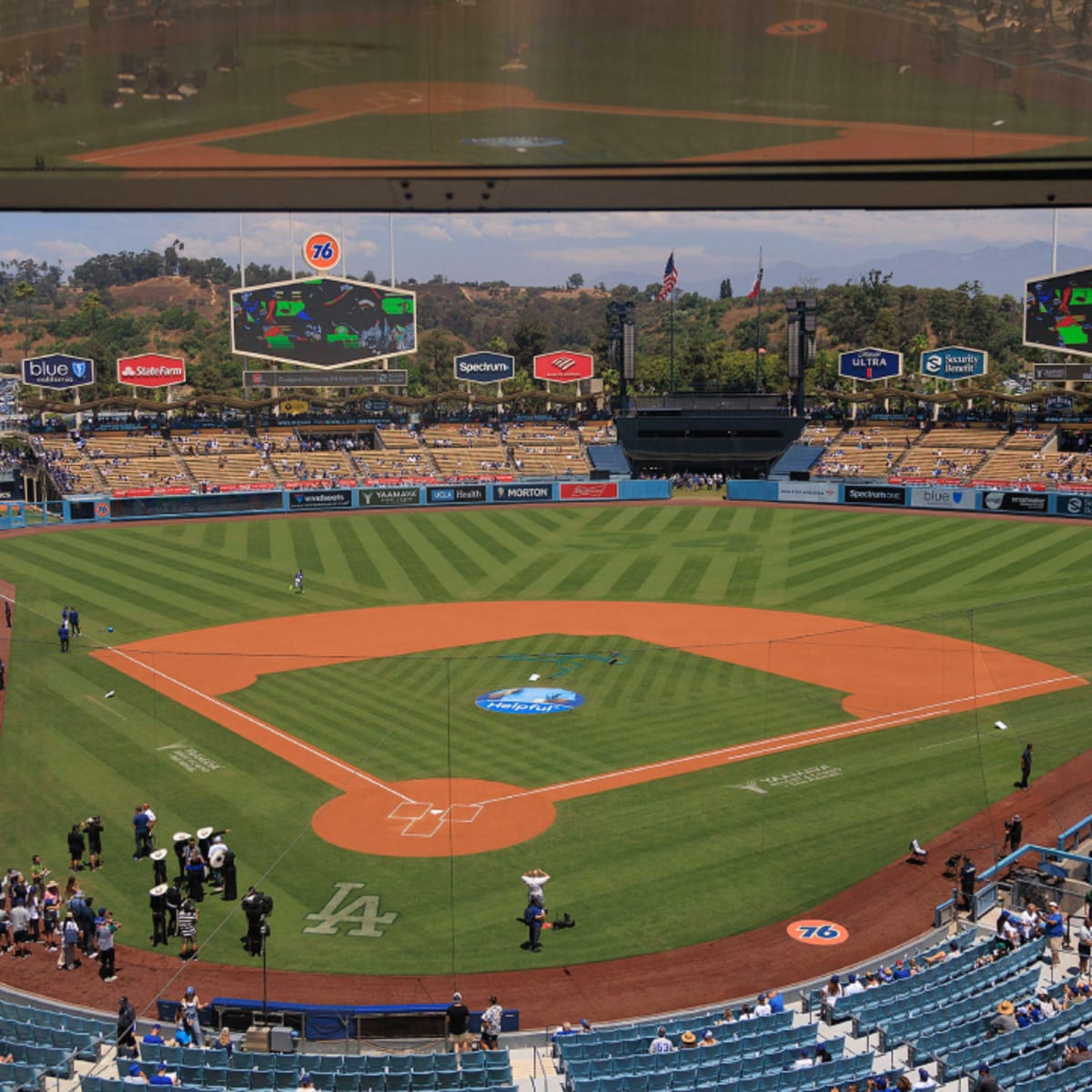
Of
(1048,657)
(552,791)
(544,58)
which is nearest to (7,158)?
Result: (544,58)

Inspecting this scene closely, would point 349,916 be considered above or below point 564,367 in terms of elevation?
below

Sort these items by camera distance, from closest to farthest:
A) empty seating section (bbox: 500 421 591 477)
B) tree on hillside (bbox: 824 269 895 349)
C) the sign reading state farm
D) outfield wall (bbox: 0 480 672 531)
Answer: outfield wall (bbox: 0 480 672 531) < empty seating section (bbox: 500 421 591 477) < the sign reading state farm < tree on hillside (bbox: 824 269 895 349)

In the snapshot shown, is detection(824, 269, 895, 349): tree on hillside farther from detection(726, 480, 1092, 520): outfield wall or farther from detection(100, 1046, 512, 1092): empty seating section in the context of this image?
detection(100, 1046, 512, 1092): empty seating section

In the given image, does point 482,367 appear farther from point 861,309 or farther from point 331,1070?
point 861,309

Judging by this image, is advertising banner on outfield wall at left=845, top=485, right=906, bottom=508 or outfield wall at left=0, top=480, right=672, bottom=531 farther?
advertising banner on outfield wall at left=845, top=485, right=906, bottom=508

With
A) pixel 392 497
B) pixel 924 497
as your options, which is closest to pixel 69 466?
pixel 392 497

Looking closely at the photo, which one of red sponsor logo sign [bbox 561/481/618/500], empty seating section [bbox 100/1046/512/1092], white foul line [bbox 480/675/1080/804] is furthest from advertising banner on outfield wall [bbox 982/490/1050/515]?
empty seating section [bbox 100/1046/512/1092]

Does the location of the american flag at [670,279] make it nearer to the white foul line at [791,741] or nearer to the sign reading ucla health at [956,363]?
the sign reading ucla health at [956,363]

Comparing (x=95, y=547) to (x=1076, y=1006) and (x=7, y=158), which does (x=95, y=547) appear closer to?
(x=1076, y=1006)
